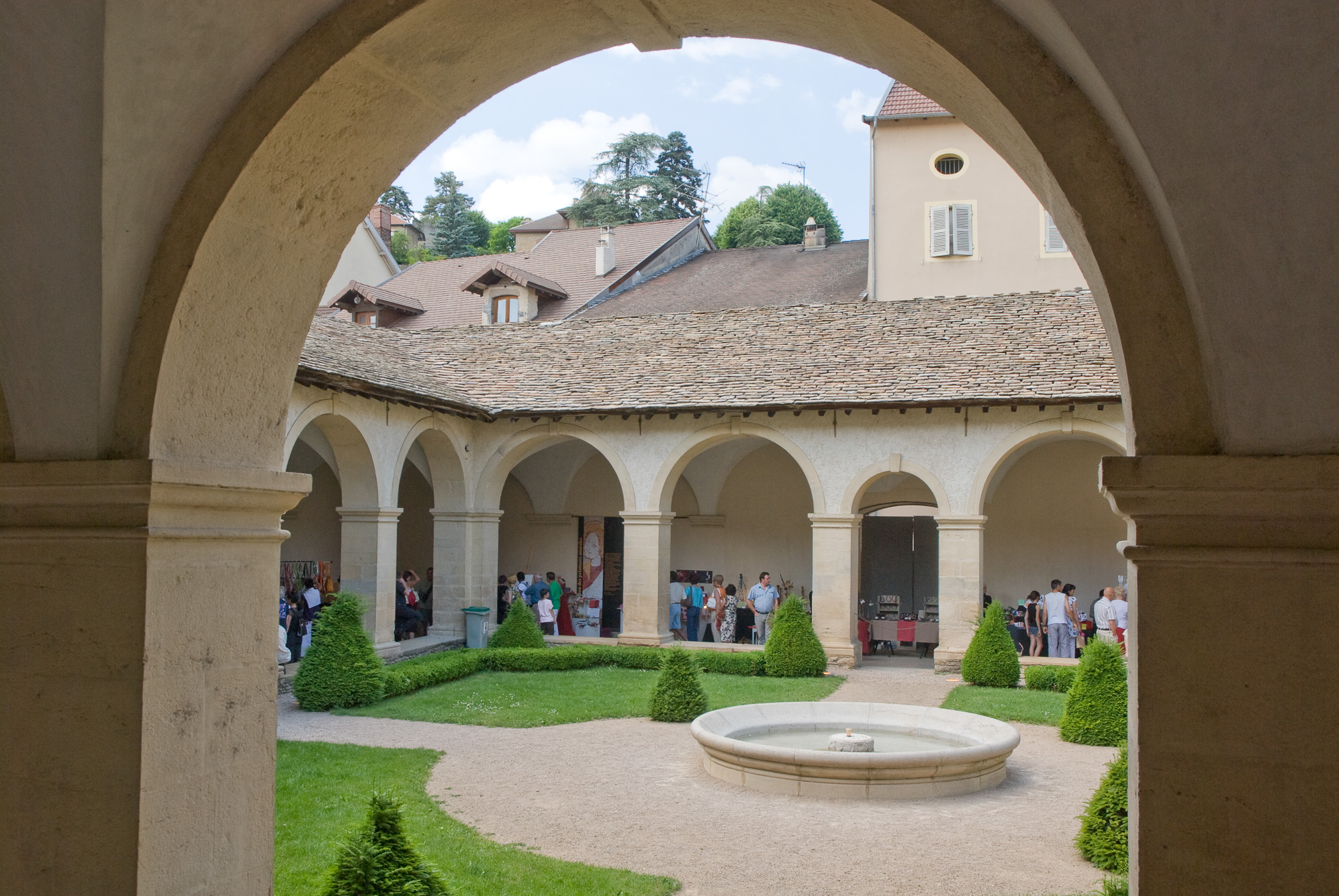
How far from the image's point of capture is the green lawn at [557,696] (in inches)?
488

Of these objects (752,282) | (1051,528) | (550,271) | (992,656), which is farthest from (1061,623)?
(550,271)

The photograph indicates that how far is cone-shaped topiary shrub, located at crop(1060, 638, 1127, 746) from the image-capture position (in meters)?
10.7

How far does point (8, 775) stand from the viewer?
10.6 feet

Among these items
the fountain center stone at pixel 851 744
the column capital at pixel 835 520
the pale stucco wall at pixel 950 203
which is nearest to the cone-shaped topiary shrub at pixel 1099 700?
the fountain center stone at pixel 851 744

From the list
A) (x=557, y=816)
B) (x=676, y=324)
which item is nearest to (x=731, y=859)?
(x=557, y=816)

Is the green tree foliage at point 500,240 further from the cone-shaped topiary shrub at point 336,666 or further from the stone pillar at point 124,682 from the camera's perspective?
the stone pillar at point 124,682

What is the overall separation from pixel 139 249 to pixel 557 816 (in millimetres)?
6087

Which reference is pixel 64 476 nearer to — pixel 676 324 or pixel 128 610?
pixel 128 610

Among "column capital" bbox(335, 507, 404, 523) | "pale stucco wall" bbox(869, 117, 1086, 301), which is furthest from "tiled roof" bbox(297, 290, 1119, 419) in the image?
"pale stucco wall" bbox(869, 117, 1086, 301)

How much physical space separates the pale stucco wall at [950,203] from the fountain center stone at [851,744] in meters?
15.9

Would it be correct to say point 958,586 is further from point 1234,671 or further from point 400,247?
point 400,247

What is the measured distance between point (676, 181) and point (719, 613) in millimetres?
33384

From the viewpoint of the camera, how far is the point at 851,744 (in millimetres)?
9469

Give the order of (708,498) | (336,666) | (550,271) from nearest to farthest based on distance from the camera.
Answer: (336,666) < (708,498) < (550,271)
